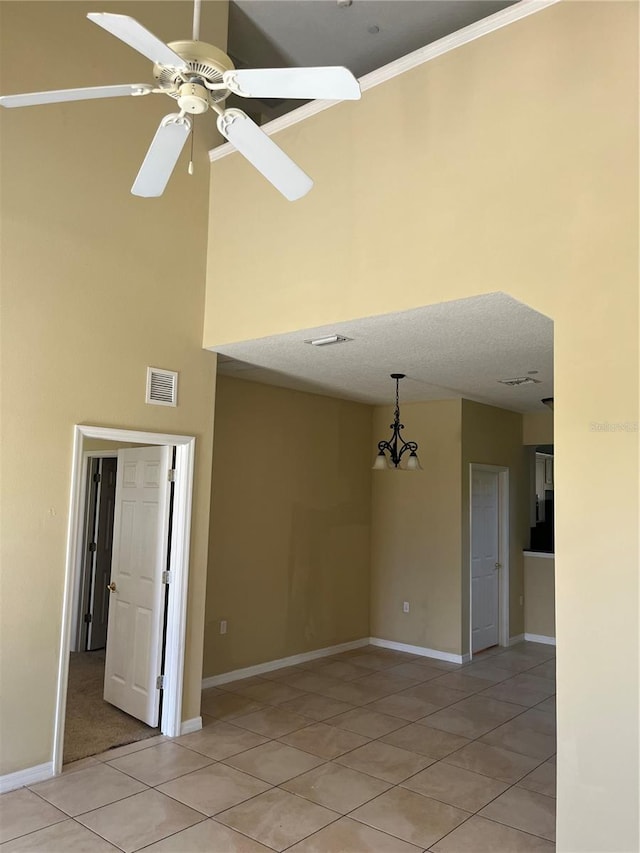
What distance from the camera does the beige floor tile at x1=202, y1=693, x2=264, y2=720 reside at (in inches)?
193

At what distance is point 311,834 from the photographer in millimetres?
3178

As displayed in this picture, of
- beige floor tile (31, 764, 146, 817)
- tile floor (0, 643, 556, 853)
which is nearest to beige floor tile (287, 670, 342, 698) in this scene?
tile floor (0, 643, 556, 853)

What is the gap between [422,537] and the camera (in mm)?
7023

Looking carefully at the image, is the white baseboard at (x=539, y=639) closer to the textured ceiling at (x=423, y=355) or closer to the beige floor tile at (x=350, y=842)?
the textured ceiling at (x=423, y=355)

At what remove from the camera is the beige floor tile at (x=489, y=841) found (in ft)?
10.1

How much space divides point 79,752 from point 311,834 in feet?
5.75

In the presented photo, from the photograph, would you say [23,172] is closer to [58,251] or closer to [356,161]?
[58,251]

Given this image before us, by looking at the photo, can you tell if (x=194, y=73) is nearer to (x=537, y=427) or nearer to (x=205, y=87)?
(x=205, y=87)

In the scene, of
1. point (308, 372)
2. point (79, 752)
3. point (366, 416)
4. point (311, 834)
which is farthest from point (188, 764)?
point (366, 416)

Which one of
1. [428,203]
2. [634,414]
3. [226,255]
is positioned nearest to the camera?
[634,414]

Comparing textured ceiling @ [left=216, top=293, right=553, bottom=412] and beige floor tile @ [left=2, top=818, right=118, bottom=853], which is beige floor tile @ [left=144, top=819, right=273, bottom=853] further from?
textured ceiling @ [left=216, top=293, right=553, bottom=412]

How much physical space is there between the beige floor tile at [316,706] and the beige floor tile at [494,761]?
112 cm

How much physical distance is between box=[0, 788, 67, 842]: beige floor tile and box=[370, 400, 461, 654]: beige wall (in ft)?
14.3

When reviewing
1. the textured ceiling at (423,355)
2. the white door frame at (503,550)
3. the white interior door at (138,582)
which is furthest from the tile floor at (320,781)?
the textured ceiling at (423,355)
